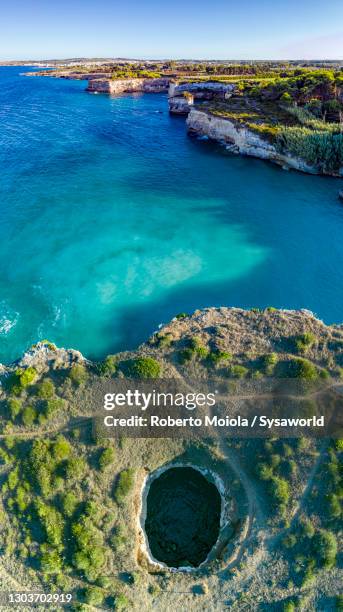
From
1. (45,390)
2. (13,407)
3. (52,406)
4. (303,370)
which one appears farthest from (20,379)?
(303,370)

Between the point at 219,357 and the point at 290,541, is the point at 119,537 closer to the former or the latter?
the point at 290,541

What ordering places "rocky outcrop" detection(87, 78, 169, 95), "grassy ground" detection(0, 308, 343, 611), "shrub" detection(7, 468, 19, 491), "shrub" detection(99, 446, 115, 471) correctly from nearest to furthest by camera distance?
1. "grassy ground" detection(0, 308, 343, 611)
2. "shrub" detection(7, 468, 19, 491)
3. "shrub" detection(99, 446, 115, 471)
4. "rocky outcrop" detection(87, 78, 169, 95)

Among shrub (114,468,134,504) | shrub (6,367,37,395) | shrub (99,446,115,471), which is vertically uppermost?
shrub (6,367,37,395)

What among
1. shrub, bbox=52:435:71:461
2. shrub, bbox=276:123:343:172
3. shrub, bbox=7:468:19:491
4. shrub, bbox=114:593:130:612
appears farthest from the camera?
shrub, bbox=276:123:343:172

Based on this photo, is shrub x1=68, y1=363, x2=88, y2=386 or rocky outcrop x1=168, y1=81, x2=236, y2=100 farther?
rocky outcrop x1=168, y1=81, x2=236, y2=100

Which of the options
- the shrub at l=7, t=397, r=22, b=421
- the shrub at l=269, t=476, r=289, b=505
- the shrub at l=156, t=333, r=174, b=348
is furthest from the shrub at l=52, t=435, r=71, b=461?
the shrub at l=269, t=476, r=289, b=505

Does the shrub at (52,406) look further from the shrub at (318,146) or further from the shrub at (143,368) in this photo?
the shrub at (318,146)

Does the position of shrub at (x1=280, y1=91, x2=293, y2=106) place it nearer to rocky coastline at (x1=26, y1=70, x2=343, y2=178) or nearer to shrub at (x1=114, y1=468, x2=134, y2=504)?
rocky coastline at (x1=26, y1=70, x2=343, y2=178)

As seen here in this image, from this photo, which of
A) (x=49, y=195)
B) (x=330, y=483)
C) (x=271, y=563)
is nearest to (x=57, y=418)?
(x=271, y=563)
